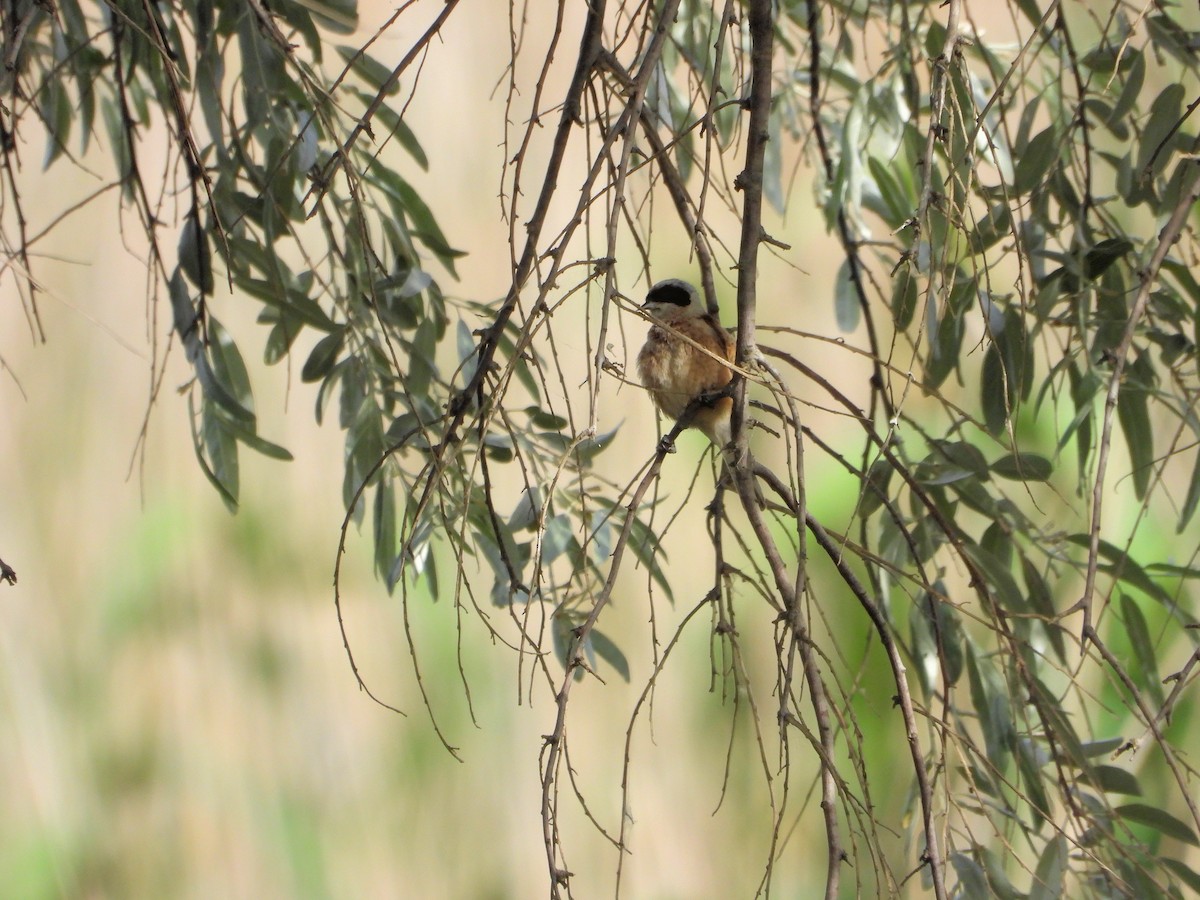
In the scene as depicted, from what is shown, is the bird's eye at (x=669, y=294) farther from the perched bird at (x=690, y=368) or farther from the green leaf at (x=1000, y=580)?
the green leaf at (x=1000, y=580)

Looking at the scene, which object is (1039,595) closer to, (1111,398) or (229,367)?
(1111,398)

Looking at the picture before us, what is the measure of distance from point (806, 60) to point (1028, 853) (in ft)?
5.20

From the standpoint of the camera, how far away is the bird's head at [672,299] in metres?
1.26

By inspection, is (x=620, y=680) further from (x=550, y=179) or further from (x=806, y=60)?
(x=550, y=179)

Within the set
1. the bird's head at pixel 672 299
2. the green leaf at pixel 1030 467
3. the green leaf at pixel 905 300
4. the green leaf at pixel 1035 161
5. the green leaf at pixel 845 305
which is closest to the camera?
the green leaf at pixel 905 300

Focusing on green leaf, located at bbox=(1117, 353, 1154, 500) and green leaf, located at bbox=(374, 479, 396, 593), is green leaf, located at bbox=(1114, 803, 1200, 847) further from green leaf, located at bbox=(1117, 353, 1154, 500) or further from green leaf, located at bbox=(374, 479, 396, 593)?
green leaf, located at bbox=(374, 479, 396, 593)

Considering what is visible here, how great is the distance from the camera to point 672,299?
1312mm

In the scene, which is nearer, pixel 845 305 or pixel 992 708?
pixel 992 708

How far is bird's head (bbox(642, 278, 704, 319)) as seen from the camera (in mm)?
1259

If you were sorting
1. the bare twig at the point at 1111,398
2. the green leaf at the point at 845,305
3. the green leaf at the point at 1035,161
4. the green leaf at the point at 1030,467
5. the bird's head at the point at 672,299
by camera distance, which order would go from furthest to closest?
the green leaf at the point at 845,305, the bird's head at the point at 672,299, the green leaf at the point at 1035,161, the green leaf at the point at 1030,467, the bare twig at the point at 1111,398

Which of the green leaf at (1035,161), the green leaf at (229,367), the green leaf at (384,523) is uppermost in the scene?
the green leaf at (1035,161)

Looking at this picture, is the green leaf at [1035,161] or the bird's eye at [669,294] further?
the bird's eye at [669,294]

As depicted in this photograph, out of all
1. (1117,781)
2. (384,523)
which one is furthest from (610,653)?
(1117,781)

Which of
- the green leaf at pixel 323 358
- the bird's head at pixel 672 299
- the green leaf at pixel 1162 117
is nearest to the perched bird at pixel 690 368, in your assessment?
the bird's head at pixel 672 299
